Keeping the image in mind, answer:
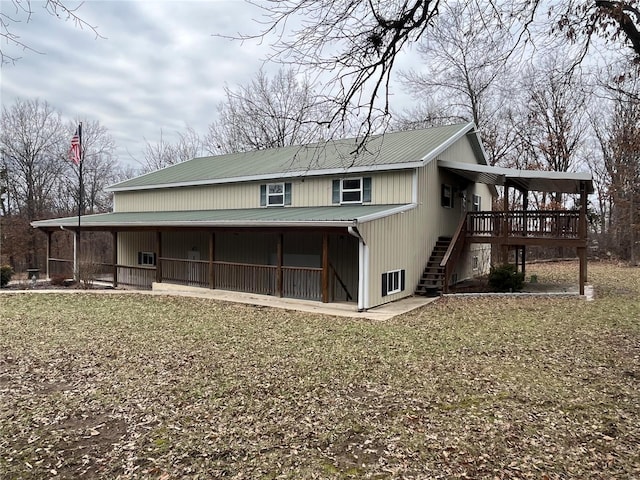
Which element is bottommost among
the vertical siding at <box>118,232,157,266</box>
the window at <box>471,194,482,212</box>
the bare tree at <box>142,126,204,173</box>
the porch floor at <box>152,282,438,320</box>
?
the porch floor at <box>152,282,438,320</box>

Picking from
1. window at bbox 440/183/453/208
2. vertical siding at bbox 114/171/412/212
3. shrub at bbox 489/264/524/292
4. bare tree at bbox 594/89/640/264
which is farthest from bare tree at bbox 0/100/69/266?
bare tree at bbox 594/89/640/264

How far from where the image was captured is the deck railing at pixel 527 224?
13594 millimetres

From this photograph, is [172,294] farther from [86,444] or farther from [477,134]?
[477,134]

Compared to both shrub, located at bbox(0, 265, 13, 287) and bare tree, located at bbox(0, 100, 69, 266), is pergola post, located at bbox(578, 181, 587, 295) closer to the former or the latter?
shrub, located at bbox(0, 265, 13, 287)

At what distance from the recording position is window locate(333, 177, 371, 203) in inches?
563

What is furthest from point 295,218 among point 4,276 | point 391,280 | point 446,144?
point 4,276

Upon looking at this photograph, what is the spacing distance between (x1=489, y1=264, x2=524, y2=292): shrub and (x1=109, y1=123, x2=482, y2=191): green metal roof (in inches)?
180

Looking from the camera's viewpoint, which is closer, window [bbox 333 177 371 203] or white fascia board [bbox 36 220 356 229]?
white fascia board [bbox 36 220 356 229]

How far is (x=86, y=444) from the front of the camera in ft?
13.7

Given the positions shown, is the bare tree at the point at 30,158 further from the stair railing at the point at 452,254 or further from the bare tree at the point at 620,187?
the bare tree at the point at 620,187

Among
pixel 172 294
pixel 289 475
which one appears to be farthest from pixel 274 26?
pixel 172 294

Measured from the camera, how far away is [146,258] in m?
19.9

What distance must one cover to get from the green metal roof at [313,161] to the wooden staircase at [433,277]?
3610mm

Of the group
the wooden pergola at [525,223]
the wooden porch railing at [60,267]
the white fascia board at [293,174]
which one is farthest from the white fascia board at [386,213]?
the wooden porch railing at [60,267]
